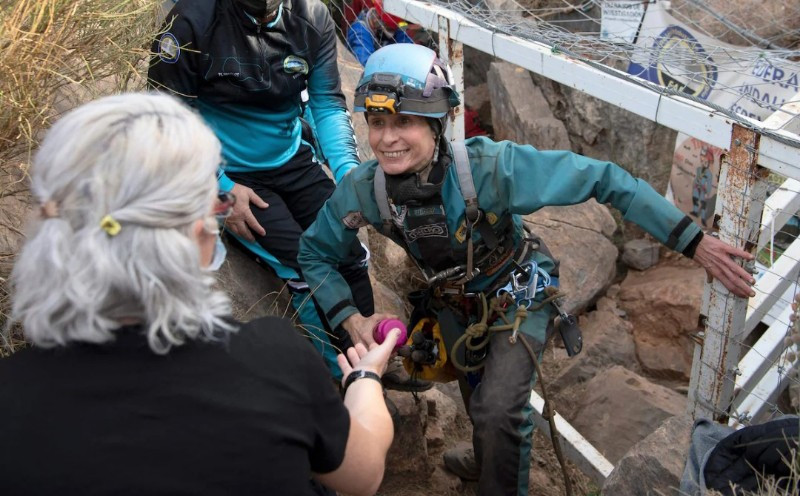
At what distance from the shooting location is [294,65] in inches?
149

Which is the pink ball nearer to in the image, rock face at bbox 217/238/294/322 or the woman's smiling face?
the woman's smiling face

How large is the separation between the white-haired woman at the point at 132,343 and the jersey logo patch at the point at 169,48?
6.19 feet

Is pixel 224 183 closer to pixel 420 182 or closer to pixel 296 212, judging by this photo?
pixel 296 212

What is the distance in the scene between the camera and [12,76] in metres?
2.73

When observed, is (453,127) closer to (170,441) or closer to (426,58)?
(426,58)

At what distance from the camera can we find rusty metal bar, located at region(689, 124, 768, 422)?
2887 mm

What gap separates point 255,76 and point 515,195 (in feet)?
4.74

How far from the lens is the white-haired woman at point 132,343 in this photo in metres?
1.54

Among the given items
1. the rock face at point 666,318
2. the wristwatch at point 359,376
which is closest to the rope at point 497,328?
the wristwatch at point 359,376

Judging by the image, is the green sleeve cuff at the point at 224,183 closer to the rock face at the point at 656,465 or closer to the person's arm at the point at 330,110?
the person's arm at the point at 330,110

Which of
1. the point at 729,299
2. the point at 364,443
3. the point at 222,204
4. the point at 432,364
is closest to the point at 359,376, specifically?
the point at 364,443

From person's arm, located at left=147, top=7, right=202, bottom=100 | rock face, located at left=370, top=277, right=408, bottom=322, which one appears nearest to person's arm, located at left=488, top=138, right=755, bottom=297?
person's arm, located at left=147, top=7, right=202, bottom=100

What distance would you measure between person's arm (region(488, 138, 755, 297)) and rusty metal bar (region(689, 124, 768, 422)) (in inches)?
5.1

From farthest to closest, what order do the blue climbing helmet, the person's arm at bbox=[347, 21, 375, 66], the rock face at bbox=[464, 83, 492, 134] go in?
1. the rock face at bbox=[464, 83, 492, 134]
2. the person's arm at bbox=[347, 21, 375, 66]
3. the blue climbing helmet
